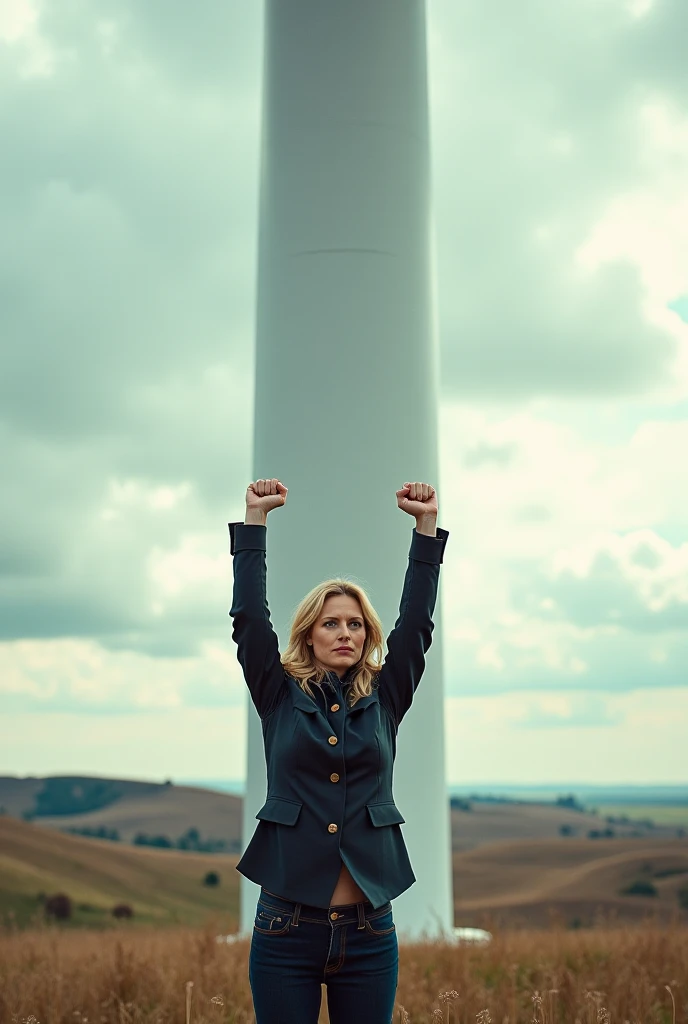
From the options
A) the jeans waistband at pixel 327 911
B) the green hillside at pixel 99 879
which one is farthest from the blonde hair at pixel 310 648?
the green hillside at pixel 99 879

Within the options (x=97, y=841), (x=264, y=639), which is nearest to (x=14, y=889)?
(x=97, y=841)

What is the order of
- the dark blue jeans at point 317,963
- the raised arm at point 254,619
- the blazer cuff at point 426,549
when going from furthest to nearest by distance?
the blazer cuff at point 426,549 < the raised arm at point 254,619 < the dark blue jeans at point 317,963

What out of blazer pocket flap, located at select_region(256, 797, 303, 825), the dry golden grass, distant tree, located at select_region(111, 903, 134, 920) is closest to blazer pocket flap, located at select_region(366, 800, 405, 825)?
blazer pocket flap, located at select_region(256, 797, 303, 825)

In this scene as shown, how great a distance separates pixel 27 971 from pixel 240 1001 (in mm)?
1513

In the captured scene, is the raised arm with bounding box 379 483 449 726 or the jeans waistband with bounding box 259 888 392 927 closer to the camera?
the jeans waistband with bounding box 259 888 392 927

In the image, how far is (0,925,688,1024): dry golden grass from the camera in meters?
5.16

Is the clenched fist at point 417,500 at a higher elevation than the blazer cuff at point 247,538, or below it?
higher

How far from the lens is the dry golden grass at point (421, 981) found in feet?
16.9

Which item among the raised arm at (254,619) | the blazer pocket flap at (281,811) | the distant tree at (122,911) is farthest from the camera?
the distant tree at (122,911)

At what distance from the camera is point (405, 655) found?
369 cm

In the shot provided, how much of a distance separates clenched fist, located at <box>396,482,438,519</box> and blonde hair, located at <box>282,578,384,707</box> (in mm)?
373

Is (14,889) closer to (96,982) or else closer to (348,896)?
(96,982)

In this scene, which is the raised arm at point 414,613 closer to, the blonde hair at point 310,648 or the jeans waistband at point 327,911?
the blonde hair at point 310,648

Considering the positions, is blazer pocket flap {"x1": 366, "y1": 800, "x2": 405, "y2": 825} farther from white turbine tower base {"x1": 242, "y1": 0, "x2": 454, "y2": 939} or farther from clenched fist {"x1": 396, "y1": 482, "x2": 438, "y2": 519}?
white turbine tower base {"x1": 242, "y1": 0, "x2": 454, "y2": 939}
